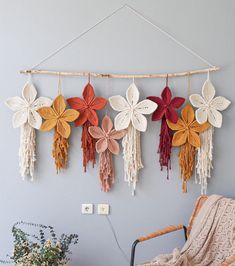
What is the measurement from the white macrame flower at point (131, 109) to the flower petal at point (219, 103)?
43 centimetres

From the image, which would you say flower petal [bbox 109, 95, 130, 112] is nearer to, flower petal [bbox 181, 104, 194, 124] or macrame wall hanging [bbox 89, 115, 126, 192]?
macrame wall hanging [bbox 89, 115, 126, 192]

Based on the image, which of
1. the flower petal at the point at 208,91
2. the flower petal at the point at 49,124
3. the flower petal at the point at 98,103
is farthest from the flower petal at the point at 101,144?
the flower petal at the point at 208,91

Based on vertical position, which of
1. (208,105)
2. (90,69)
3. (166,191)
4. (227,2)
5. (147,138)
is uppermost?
(227,2)

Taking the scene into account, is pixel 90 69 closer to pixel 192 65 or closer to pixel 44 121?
pixel 44 121

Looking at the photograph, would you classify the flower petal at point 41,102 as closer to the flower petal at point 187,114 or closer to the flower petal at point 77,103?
the flower petal at point 77,103

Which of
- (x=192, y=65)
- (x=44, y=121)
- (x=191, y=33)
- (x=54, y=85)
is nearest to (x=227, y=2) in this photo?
(x=191, y=33)

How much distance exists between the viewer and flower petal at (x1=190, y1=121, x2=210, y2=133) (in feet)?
8.57

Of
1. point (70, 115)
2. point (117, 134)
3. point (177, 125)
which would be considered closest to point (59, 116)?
point (70, 115)

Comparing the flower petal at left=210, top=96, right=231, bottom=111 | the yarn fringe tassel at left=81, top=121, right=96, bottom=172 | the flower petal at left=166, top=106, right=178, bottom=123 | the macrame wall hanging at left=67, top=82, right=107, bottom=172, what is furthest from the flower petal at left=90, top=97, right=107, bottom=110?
the flower petal at left=210, top=96, right=231, bottom=111

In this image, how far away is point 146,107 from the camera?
258 cm

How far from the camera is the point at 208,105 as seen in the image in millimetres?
2592

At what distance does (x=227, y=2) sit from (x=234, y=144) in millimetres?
1006

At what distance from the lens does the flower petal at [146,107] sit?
8.43 feet

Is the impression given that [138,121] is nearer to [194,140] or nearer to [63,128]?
[194,140]
